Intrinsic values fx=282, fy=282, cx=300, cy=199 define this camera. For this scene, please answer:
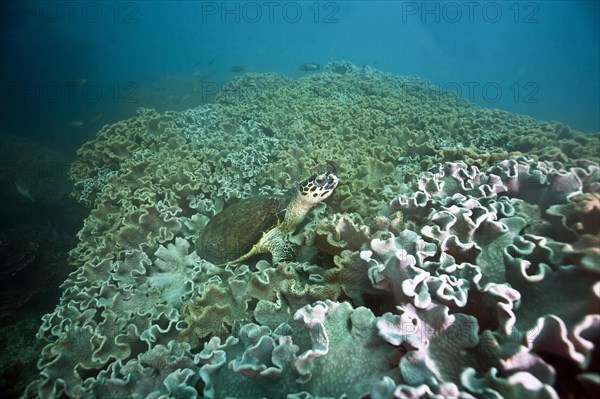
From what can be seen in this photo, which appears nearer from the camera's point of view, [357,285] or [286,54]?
[357,285]

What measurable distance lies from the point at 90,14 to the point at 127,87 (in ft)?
394

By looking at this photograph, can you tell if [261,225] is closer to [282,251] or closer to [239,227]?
[239,227]

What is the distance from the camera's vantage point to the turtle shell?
4.16m

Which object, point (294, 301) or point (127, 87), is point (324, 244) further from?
point (127, 87)

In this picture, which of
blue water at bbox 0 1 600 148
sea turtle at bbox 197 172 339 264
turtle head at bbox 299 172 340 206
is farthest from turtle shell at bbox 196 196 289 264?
blue water at bbox 0 1 600 148

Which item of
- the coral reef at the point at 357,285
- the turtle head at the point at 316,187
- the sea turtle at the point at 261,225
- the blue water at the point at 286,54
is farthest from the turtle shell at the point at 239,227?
the blue water at the point at 286,54

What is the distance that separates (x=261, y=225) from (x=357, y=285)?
1953 mm

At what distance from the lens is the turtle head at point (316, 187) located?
4238 millimetres

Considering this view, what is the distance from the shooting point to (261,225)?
4.30m

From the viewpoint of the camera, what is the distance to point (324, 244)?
3426 millimetres

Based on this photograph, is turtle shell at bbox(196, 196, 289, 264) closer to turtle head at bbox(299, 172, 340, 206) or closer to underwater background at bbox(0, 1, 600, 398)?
underwater background at bbox(0, 1, 600, 398)

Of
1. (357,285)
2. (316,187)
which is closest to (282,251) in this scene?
(316,187)

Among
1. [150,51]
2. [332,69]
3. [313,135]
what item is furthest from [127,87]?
[150,51]

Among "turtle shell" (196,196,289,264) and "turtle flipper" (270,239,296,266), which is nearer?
"turtle flipper" (270,239,296,266)
